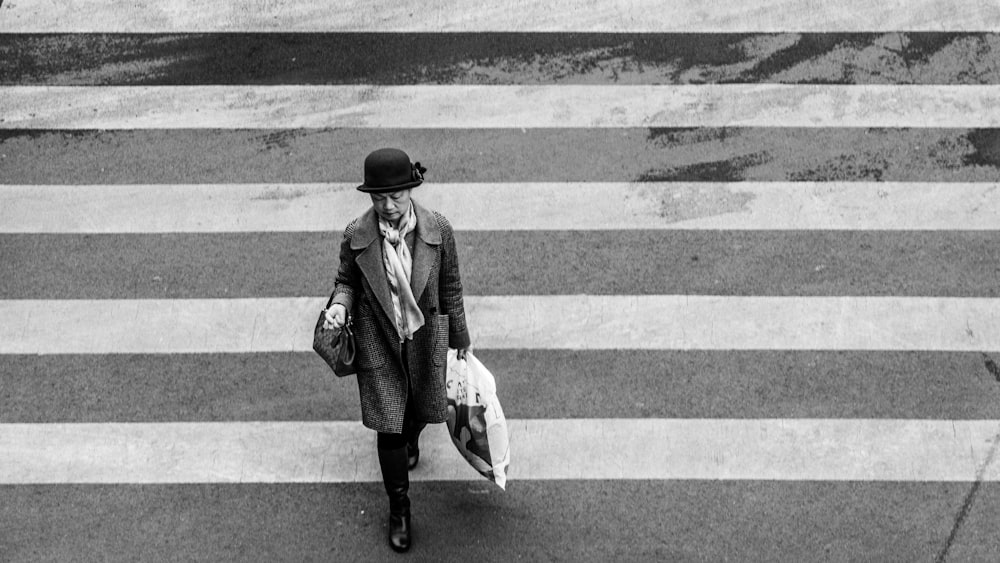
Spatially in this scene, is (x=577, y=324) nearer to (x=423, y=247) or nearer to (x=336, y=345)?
(x=423, y=247)

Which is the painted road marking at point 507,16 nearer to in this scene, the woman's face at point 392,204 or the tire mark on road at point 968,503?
the tire mark on road at point 968,503

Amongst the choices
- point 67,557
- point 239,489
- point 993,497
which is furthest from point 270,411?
point 993,497

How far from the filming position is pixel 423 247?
489 centimetres

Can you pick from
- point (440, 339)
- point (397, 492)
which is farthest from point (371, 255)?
point (397, 492)

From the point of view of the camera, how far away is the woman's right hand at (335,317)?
4824 millimetres

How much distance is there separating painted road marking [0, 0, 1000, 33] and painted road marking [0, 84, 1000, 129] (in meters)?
0.59

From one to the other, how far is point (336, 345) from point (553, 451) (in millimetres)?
1655

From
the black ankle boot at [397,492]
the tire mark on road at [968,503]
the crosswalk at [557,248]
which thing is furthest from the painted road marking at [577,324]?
Result: the black ankle boot at [397,492]

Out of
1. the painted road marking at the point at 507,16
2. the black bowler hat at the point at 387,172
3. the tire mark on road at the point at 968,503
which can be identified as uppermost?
the painted road marking at the point at 507,16

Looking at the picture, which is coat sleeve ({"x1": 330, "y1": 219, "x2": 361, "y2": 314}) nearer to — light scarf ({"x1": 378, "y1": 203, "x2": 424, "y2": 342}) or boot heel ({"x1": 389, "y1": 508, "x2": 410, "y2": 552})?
light scarf ({"x1": 378, "y1": 203, "x2": 424, "y2": 342})

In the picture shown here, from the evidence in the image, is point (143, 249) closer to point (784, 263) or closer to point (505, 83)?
point (505, 83)

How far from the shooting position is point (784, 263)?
22.4 ft

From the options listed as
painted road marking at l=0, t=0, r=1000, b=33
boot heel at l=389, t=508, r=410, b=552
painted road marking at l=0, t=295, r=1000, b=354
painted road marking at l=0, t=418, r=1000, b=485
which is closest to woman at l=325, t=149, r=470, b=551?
boot heel at l=389, t=508, r=410, b=552

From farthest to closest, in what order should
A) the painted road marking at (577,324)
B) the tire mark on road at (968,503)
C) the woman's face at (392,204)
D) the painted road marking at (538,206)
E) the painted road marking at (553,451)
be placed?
the painted road marking at (538,206) → the painted road marking at (577,324) → the painted road marking at (553,451) → the tire mark on road at (968,503) → the woman's face at (392,204)
